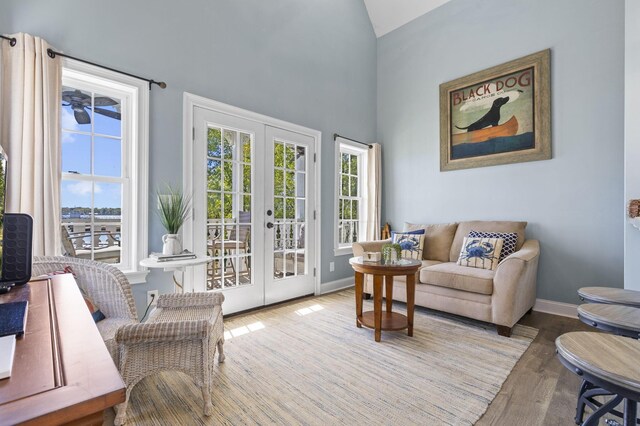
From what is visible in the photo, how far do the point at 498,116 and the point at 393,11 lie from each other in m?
2.22

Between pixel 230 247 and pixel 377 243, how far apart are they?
1.66m

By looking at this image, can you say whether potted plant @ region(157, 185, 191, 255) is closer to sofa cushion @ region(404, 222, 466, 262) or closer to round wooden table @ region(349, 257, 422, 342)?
round wooden table @ region(349, 257, 422, 342)

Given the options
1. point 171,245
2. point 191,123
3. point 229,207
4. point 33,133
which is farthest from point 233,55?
point 171,245

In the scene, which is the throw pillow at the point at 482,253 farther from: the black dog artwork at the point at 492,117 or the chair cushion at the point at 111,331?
the chair cushion at the point at 111,331

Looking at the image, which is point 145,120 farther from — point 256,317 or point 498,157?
point 498,157

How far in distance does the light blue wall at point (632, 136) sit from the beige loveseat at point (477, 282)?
627 millimetres

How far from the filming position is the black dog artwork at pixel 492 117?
3.55 meters

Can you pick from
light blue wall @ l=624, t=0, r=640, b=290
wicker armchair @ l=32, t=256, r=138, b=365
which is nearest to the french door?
wicker armchair @ l=32, t=256, r=138, b=365

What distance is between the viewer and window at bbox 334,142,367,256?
4.22 m

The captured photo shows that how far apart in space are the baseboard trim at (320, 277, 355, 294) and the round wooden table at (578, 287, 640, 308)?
105 inches

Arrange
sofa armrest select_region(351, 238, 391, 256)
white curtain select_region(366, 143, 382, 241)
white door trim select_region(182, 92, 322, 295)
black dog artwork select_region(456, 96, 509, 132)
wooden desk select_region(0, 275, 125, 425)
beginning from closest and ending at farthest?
wooden desk select_region(0, 275, 125, 425)
white door trim select_region(182, 92, 322, 295)
sofa armrest select_region(351, 238, 391, 256)
black dog artwork select_region(456, 96, 509, 132)
white curtain select_region(366, 143, 382, 241)

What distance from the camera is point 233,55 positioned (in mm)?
3090

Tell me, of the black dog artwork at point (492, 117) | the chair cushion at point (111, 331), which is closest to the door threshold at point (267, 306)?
the chair cushion at point (111, 331)

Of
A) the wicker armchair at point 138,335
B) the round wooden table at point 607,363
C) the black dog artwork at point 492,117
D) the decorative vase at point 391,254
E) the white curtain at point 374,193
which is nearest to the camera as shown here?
the round wooden table at point 607,363
